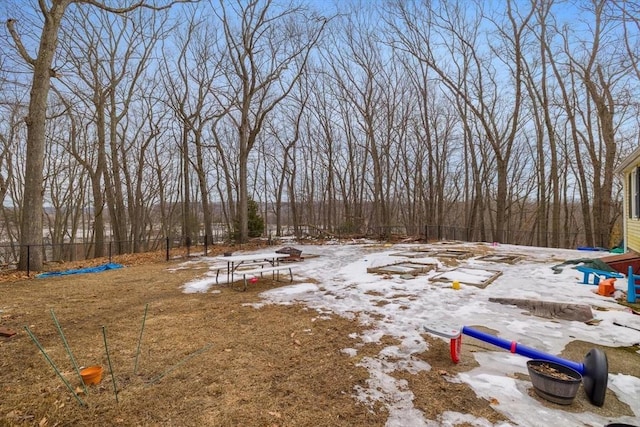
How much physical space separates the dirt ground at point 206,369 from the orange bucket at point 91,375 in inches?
2.2

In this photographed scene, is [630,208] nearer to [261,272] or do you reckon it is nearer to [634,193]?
[634,193]

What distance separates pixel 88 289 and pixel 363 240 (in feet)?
42.6

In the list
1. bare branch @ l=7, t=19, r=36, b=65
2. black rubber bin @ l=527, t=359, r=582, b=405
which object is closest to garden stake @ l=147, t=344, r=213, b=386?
black rubber bin @ l=527, t=359, r=582, b=405

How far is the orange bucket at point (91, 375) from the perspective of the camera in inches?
105

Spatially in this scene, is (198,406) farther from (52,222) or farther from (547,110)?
(52,222)

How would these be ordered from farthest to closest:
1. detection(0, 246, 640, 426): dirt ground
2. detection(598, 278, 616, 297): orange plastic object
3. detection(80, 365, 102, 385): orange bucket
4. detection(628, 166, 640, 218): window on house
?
detection(628, 166, 640, 218): window on house, detection(598, 278, 616, 297): orange plastic object, detection(80, 365, 102, 385): orange bucket, detection(0, 246, 640, 426): dirt ground

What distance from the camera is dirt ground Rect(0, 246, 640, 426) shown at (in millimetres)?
2336

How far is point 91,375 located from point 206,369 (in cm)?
92

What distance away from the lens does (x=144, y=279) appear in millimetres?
7480

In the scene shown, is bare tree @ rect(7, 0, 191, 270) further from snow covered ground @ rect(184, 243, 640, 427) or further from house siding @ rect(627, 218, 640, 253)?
house siding @ rect(627, 218, 640, 253)

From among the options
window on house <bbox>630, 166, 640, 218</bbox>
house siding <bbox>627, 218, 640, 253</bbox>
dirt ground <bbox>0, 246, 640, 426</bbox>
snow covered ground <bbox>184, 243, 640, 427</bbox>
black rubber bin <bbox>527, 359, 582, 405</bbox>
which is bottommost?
snow covered ground <bbox>184, 243, 640, 427</bbox>

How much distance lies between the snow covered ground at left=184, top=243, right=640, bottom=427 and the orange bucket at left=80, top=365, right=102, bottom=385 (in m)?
2.21

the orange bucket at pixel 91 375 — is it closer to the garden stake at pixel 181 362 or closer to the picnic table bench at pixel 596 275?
the garden stake at pixel 181 362

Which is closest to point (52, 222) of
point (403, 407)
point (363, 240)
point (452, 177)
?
point (363, 240)
